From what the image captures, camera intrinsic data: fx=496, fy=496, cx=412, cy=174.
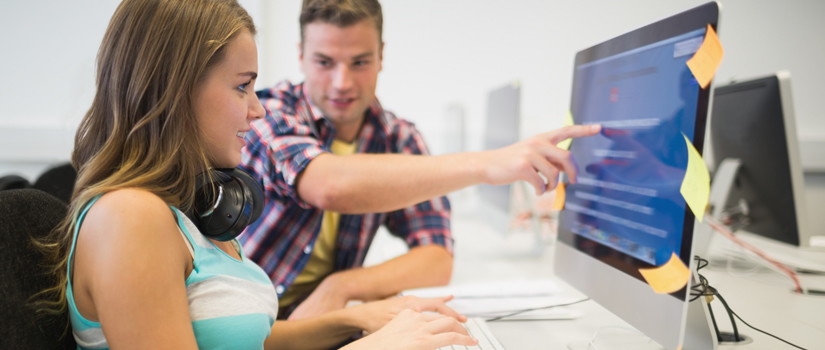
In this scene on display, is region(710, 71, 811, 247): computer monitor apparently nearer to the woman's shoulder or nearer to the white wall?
the woman's shoulder

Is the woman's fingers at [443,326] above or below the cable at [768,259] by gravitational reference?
above

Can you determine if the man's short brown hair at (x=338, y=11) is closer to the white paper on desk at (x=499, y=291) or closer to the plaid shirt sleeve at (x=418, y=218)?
the plaid shirt sleeve at (x=418, y=218)

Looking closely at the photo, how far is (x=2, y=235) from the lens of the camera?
1.83 ft

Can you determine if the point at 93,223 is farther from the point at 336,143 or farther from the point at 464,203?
the point at 464,203

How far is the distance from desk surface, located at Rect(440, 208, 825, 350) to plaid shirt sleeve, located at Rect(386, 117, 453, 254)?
0.12m

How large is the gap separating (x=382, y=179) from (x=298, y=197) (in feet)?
0.68

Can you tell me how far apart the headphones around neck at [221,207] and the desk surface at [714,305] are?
459 millimetres

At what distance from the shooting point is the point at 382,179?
3.06 feet

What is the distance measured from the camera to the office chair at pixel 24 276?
0.53 m

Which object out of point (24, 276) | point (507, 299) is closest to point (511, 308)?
point (507, 299)

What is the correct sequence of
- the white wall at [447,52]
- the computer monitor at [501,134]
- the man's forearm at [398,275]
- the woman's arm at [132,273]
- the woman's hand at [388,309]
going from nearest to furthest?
the woman's arm at [132,273] < the woman's hand at [388,309] < the man's forearm at [398,275] < the computer monitor at [501,134] < the white wall at [447,52]

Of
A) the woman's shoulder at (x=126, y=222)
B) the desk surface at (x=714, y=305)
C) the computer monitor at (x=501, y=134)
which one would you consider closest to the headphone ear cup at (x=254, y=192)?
the woman's shoulder at (x=126, y=222)

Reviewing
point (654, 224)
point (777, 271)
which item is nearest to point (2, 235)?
point (654, 224)

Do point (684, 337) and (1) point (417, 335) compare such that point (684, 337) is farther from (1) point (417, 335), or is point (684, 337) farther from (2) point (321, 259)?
(2) point (321, 259)
